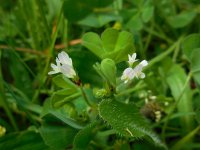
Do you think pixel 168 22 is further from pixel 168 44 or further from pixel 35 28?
pixel 35 28


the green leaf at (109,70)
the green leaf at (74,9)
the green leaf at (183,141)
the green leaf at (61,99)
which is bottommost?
the green leaf at (183,141)

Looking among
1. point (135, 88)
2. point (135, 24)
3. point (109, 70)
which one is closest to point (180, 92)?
point (135, 88)

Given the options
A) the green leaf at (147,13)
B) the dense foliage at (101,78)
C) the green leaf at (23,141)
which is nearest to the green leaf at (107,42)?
the dense foliage at (101,78)

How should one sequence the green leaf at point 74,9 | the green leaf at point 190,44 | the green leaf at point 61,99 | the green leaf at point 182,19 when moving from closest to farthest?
the green leaf at point 61,99, the green leaf at point 190,44, the green leaf at point 74,9, the green leaf at point 182,19

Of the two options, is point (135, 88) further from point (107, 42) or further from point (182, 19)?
point (182, 19)

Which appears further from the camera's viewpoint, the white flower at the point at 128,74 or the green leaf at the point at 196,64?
the green leaf at the point at 196,64

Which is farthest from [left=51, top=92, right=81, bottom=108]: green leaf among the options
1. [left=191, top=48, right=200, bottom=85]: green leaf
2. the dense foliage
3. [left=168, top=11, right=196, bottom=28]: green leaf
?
[left=168, top=11, right=196, bottom=28]: green leaf

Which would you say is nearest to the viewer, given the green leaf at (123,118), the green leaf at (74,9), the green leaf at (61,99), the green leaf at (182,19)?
the green leaf at (123,118)

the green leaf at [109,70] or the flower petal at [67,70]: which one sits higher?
the flower petal at [67,70]

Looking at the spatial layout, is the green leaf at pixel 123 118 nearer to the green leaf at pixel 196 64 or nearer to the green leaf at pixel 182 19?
the green leaf at pixel 196 64
